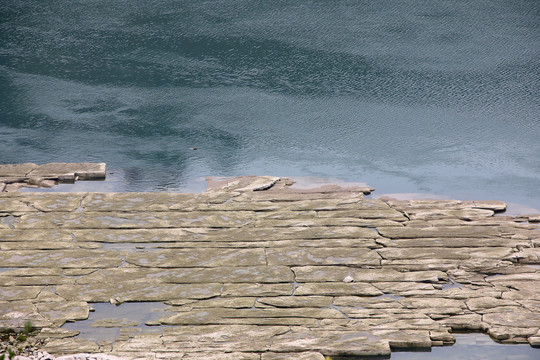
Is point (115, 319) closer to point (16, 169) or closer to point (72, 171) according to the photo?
point (72, 171)

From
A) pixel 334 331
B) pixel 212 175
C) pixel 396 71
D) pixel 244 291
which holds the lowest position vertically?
pixel 334 331

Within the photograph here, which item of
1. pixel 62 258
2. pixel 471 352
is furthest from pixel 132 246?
pixel 471 352

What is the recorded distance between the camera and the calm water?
6.48 m

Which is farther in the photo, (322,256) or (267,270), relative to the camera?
(322,256)

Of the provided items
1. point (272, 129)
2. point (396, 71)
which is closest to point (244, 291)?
point (272, 129)

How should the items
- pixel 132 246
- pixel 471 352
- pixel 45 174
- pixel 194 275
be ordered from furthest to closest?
pixel 45 174 → pixel 132 246 → pixel 194 275 → pixel 471 352

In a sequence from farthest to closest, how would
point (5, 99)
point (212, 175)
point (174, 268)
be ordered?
point (5, 99), point (212, 175), point (174, 268)

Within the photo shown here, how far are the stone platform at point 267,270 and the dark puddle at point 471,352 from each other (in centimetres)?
4

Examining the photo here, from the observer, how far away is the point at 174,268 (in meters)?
4.42

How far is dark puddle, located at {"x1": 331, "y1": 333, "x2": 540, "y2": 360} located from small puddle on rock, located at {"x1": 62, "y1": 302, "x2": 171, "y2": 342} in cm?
114

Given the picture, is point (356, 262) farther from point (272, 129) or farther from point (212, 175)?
point (272, 129)

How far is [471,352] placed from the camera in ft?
12.0

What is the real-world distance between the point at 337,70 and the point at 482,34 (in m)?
2.60

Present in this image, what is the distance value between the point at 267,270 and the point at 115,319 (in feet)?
3.45
